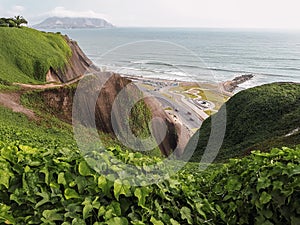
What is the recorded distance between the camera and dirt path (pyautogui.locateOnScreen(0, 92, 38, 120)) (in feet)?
66.7

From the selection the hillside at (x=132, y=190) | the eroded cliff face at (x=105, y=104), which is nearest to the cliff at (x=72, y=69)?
the eroded cliff face at (x=105, y=104)

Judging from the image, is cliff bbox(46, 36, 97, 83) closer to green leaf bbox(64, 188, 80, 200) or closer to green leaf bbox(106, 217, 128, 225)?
green leaf bbox(64, 188, 80, 200)

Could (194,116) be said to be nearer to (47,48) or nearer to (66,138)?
(47,48)

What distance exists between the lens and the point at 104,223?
3.12m

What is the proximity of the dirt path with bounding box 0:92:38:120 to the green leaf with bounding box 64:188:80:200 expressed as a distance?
1798 cm

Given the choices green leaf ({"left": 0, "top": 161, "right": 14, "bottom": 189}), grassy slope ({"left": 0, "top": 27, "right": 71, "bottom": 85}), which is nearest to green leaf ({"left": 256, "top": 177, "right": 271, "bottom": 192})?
green leaf ({"left": 0, "top": 161, "right": 14, "bottom": 189})

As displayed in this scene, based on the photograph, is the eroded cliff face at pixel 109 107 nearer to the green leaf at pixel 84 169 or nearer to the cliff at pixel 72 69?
the cliff at pixel 72 69

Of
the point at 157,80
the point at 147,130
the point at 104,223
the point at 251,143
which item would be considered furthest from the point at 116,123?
the point at 157,80

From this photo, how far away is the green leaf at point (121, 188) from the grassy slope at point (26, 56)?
30.7m

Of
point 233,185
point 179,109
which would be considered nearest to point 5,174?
point 233,185

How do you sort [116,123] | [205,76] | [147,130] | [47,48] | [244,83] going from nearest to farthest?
[116,123] < [147,130] < [47,48] < [244,83] < [205,76]

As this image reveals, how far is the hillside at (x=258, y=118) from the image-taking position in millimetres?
20656

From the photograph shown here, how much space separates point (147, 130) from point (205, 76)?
56942 mm

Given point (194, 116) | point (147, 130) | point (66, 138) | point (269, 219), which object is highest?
point (269, 219)
